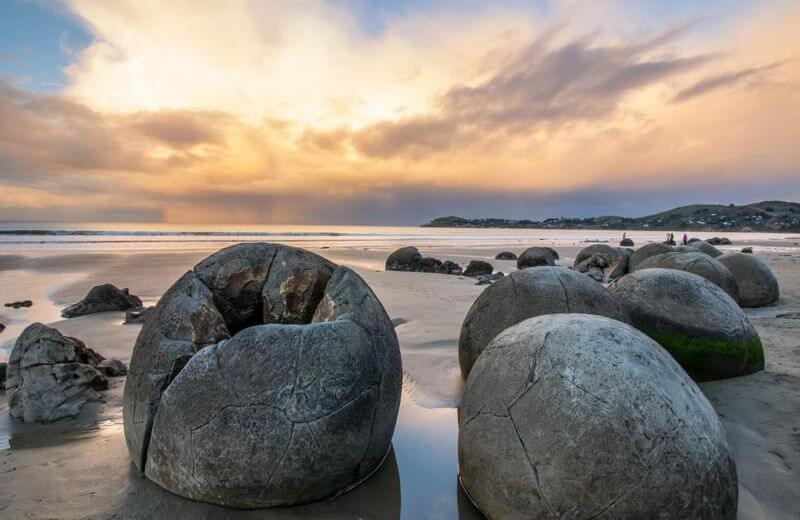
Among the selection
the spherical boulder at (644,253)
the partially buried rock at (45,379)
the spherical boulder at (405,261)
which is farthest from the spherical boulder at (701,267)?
the spherical boulder at (405,261)

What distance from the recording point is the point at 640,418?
2793 millimetres

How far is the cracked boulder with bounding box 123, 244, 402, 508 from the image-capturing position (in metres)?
3.26

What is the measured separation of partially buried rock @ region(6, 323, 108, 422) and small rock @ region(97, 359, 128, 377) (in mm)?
744

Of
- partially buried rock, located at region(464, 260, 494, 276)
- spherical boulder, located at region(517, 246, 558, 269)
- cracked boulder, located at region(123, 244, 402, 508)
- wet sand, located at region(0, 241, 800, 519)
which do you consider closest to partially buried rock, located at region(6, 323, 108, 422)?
wet sand, located at region(0, 241, 800, 519)

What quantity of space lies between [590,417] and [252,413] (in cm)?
215

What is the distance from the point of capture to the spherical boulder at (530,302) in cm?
517

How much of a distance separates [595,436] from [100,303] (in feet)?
35.0

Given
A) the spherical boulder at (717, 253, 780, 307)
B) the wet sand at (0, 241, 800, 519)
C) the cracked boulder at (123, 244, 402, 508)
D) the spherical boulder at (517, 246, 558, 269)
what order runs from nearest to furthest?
the cracked boulder at (123, 244, 402, 508) < the wet sand at (0, 241, 800, 519) < the spherical boulder at (717, 253, 780, 307) < the spherical boulder at (517, 246, 558, 269)

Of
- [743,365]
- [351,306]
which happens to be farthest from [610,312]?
[351,306]

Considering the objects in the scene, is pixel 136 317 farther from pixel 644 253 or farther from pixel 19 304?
pixel 644 253

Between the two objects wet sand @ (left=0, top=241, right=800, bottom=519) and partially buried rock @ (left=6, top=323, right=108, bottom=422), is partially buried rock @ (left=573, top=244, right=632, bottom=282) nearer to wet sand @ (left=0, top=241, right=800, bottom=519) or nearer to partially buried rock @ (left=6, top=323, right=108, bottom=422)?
wet sand @ (left=0, top=241, right=800, bottom=519)

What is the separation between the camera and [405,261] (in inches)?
801

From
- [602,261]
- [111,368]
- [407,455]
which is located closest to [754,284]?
[602,261]

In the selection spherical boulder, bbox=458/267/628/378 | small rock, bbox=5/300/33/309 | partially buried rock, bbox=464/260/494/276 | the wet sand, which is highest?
spherical boulder, bbox=458/267/628/378
